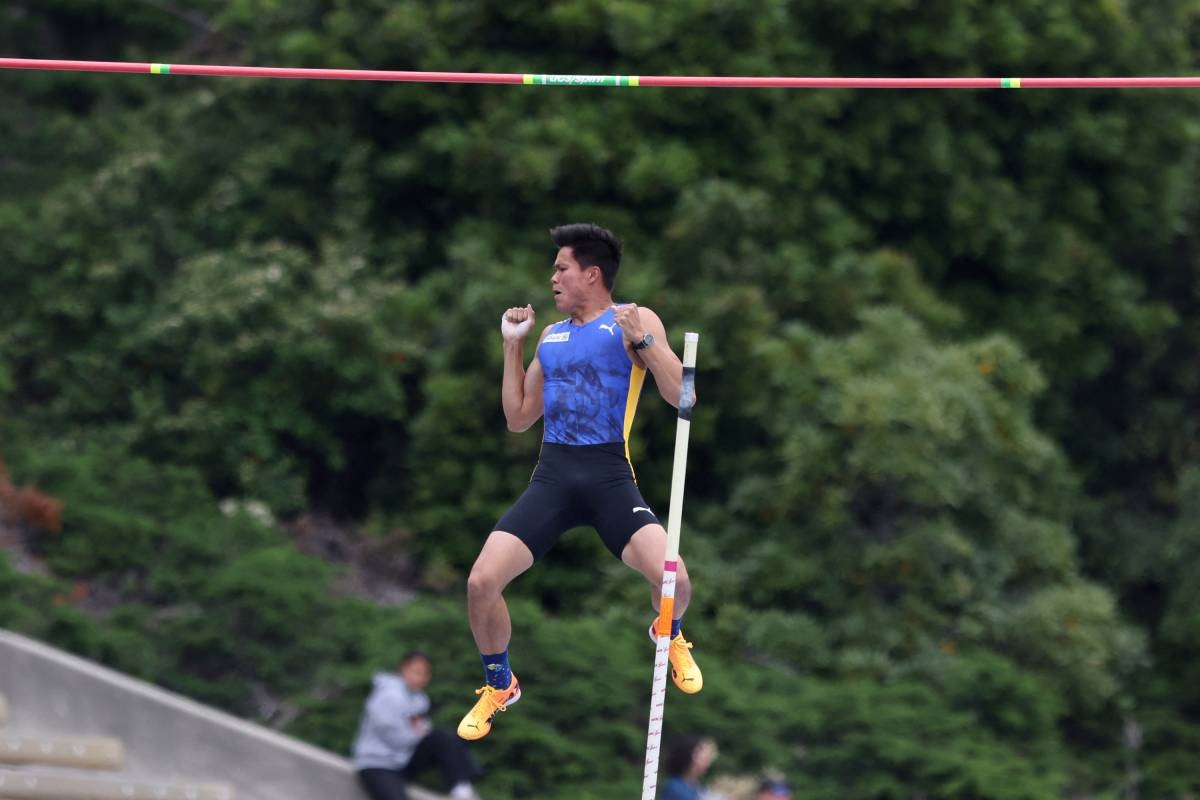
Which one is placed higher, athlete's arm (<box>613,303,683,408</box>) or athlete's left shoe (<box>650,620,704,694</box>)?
athlete's arm (<box>613,303,683,408</box>)

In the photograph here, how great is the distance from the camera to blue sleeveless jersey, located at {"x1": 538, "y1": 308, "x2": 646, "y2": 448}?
7074 mm

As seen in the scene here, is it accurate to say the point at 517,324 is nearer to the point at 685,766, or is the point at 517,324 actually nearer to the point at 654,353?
the point at 654,353

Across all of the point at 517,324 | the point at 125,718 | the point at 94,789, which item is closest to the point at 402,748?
the point at 94,789

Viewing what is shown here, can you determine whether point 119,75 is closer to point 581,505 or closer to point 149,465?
point 149,465

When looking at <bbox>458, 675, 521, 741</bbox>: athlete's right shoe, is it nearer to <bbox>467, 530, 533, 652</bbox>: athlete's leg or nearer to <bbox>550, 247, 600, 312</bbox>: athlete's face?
<bbox>467, 530, 533, 652</bbox>: athlete's leg

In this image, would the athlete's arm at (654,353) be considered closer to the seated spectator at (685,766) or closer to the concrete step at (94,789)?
the seated spectator at (685,766)

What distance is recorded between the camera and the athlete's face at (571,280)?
709cm

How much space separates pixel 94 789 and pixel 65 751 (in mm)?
649

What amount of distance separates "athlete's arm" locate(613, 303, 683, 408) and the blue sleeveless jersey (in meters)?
0.11

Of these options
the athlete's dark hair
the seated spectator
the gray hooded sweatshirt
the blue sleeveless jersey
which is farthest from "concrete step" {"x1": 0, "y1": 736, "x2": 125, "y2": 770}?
the athlete's dark hair

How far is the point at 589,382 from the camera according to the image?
7082 millimetres

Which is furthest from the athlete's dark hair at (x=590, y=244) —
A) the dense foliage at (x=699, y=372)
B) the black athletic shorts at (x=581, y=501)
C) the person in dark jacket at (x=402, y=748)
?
the dense foliage at (x=699, y=372)

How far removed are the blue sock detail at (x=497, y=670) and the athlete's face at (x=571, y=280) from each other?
4.40 ft

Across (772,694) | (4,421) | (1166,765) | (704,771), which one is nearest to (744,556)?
(772,694)
